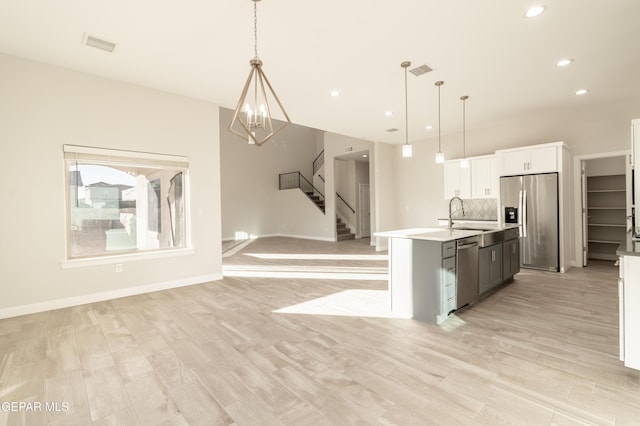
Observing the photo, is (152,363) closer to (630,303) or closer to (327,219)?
(630,303)

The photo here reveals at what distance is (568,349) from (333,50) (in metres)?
3.89

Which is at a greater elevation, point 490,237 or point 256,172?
point 256,172

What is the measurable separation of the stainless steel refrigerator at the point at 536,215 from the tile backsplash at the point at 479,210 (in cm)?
98

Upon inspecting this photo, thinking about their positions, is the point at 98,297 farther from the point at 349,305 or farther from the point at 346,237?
the point at 346,237

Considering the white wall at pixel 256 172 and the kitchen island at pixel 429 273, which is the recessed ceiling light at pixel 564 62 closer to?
the kitchen island at pixel 429 273

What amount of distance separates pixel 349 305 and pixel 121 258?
11.3 ft

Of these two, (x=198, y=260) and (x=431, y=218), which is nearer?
(x=198, y=260)

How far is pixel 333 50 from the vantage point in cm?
359

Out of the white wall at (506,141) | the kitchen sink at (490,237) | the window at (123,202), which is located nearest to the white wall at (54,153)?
the window at (123,202)

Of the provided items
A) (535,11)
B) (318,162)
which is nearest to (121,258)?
(535,11)

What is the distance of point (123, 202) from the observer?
4.72 meters

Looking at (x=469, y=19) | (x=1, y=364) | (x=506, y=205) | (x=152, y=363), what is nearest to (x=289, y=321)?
(x=152, y=363)

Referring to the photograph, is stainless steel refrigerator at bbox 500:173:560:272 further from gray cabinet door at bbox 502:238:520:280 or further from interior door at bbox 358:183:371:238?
interior door at bbox 358:183:371:238

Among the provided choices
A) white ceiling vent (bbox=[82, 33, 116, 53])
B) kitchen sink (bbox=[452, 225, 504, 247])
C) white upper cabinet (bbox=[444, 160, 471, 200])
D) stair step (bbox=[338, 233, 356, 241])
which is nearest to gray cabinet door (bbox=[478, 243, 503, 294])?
kitchen sink (bbox=[452, 225, 504, 247])
